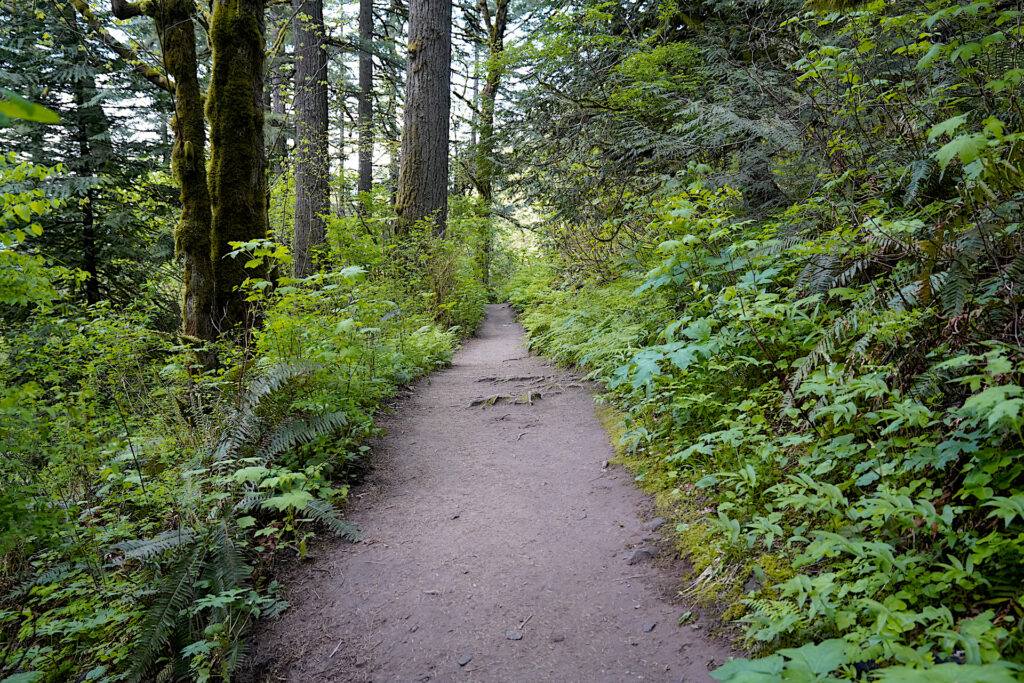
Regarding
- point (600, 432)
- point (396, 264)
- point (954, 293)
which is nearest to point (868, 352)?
point (954, 293)

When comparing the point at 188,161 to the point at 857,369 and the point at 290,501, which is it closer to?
the point at 290,501

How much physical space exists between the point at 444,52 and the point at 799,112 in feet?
24.5

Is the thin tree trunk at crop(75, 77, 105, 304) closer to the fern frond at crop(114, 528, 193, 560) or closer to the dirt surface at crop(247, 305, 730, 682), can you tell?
the dirt surface at crop(247, 305, 730, 682)

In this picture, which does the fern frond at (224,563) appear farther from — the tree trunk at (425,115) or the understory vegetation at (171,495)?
the tree trunk at (425,115)

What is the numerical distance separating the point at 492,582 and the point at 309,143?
1238cm

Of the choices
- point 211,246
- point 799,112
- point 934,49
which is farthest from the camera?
point 211,246

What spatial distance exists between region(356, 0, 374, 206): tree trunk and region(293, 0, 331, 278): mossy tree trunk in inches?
48.4

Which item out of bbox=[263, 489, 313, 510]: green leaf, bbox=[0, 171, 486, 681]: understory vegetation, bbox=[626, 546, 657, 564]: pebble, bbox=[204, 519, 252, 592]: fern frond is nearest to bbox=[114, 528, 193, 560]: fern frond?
bbox=[0, 171, 486, 681]: understory vegetation

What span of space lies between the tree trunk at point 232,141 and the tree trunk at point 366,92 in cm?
698

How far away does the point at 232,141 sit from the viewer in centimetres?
674

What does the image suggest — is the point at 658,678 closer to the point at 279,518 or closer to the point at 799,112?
the point at 279,518

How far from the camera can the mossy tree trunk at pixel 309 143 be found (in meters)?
12.5

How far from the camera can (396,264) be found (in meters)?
9.41

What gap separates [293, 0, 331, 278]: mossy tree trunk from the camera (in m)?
12.5
